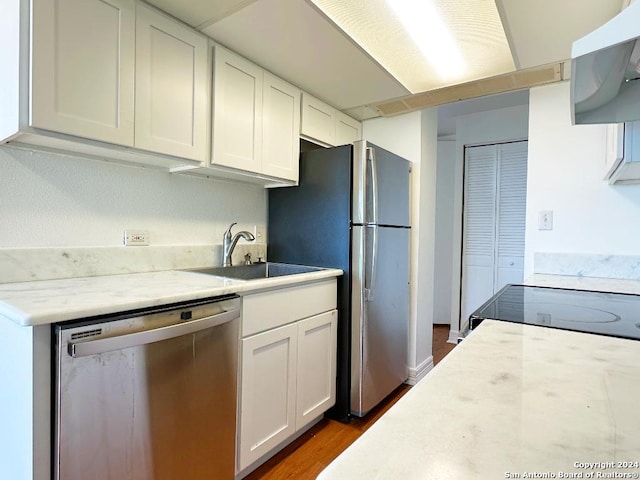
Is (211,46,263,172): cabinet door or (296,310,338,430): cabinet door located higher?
(211,46,263,172): cabinet door

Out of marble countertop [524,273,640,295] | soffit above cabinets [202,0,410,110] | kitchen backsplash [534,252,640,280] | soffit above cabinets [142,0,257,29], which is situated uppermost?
soffit above cabinets [142,0,257,29]

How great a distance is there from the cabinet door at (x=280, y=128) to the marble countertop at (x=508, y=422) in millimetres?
1679

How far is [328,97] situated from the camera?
96.4 inches

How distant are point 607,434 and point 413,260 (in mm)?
2335

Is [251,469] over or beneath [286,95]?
beneath

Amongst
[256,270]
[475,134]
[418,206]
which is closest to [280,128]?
[256,270]

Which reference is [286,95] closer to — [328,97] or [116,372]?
[328,97]

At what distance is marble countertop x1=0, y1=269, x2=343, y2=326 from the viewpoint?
1.00 m

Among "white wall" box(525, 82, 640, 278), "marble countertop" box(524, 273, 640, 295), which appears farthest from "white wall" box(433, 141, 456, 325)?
"marble countertop" box(524, 273, 640, 295)

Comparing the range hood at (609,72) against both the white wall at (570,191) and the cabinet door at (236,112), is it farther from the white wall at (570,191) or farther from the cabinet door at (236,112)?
the cabinet door at (236,112)

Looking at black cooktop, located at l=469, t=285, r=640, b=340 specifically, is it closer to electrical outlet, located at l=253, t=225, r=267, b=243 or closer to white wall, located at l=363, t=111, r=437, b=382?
white wall, located at l=363, t=111, r=437, b=382

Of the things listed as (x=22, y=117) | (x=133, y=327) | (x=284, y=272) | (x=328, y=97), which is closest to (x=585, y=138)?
(x=328, y=97)

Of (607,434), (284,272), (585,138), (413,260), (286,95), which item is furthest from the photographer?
(413,260)

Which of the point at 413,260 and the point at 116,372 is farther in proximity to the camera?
the point at 413,260
